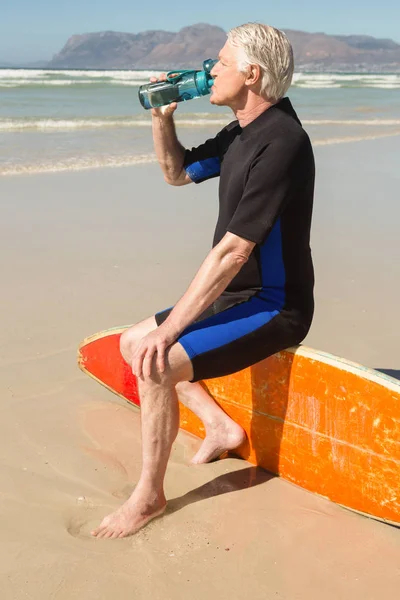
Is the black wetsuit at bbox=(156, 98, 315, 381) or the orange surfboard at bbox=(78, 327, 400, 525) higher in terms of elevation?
the black wetsuit at bbox=(156, 98, 315, 381)

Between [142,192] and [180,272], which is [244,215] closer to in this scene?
[180,272]

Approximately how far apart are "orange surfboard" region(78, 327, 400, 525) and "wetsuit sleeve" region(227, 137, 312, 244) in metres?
0.55

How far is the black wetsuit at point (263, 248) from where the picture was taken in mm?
2322

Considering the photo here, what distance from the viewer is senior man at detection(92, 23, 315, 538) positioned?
2326mm

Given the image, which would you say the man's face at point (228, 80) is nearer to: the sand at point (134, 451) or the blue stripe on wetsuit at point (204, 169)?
the blue stripe on wetsuit at point (204, 169)

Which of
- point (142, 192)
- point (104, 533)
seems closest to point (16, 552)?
point (104, 533)

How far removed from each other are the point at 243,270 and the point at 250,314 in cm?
16

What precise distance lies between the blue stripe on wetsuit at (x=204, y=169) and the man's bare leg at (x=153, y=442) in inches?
31.9

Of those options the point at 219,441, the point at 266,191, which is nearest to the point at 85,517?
the point at 219,441

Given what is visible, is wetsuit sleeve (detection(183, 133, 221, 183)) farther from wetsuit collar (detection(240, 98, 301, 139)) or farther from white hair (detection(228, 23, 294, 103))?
white hair (detection(228, 23, 294, 103))

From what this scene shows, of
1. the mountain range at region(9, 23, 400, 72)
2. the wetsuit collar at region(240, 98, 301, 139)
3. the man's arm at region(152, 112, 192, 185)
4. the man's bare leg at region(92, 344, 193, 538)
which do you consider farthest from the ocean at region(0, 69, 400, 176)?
the mountain range at region(9, 23, 400, 72)

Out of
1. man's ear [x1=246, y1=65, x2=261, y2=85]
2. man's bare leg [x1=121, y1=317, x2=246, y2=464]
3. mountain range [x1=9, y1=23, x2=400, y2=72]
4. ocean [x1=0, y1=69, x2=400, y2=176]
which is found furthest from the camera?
mountain range [x1=9, y1=23, x2=400, y2=72]

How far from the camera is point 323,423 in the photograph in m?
2.63

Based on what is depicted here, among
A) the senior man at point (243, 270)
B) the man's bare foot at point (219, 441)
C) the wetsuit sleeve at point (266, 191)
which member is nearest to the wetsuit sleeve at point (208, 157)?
the senior man at point (243, 270)
